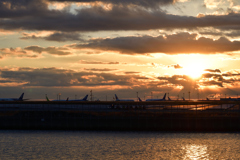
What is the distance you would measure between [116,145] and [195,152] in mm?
22407

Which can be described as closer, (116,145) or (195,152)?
(195,152)

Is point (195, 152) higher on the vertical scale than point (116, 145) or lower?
lower

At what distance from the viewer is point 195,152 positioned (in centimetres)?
9619

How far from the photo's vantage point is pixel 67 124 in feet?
477

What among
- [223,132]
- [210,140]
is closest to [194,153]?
[210,140]

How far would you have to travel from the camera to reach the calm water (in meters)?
89.9

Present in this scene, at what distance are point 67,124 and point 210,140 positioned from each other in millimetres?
57054

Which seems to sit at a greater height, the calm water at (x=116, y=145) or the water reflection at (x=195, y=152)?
the calm water at (x=116, y=145)

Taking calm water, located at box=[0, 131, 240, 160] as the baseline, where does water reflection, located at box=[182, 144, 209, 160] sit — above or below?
below

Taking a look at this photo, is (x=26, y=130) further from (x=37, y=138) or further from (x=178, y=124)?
(x=178, y=124)

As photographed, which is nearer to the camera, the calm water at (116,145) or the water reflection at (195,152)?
the water reflection at (195,152)

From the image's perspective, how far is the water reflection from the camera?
89.4 m

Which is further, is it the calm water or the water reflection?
the calm water

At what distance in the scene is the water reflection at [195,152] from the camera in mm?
89375
